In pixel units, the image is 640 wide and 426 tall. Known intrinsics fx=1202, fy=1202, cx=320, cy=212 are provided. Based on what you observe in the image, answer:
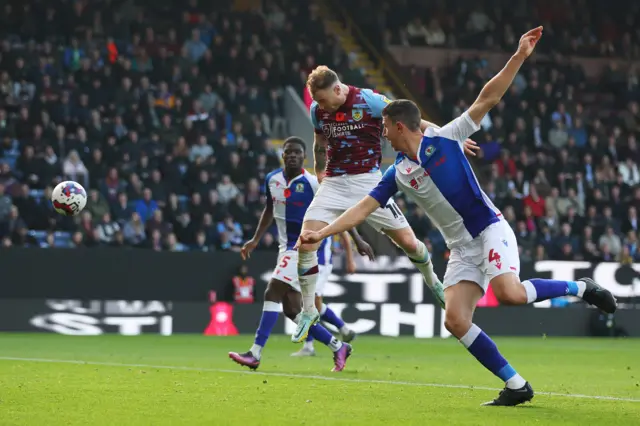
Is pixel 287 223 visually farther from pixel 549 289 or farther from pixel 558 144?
pixel 558 144

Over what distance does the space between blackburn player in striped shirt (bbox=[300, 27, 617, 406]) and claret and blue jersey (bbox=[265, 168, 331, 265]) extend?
4256mm

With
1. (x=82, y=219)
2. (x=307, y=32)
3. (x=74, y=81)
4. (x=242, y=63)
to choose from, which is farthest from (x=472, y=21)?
(x=82, y=219)

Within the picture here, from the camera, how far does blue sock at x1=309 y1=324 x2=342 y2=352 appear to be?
38.7 ft

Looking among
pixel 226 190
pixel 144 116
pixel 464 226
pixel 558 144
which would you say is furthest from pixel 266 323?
pixel 558 144

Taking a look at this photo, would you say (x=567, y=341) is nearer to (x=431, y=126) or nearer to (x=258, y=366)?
(x=258, y=366)

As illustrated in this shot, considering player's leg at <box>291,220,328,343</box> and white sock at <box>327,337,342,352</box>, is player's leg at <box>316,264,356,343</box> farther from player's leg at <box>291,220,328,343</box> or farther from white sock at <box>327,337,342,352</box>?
player's leg at <box>291,220,328,343</box>

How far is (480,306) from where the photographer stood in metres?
20.9

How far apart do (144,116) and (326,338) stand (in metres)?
12.2

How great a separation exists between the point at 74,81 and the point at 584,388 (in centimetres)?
1549

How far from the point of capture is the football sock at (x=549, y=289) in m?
8.12

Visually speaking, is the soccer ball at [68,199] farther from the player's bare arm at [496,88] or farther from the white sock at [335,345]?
the player's bare arm at [496,88]

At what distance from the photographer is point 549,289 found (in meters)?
8.23

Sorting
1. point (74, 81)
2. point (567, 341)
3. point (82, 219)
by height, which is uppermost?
point (74, 81)

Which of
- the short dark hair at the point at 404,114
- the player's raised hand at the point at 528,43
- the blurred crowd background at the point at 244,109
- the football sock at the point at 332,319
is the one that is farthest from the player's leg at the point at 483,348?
the blurred crowd background at the point at 244,109
